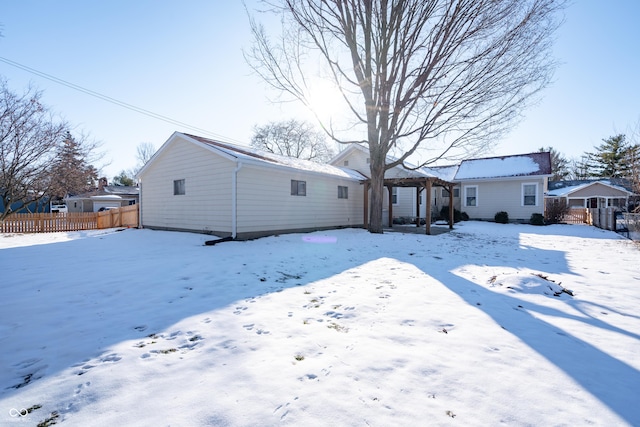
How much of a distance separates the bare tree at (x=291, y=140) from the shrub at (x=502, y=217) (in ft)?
73.5

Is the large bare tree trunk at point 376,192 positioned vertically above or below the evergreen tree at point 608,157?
below

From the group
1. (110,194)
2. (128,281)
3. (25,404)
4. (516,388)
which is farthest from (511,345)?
(110,194)

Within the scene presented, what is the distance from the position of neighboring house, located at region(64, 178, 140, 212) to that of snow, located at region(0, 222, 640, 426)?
30.9m

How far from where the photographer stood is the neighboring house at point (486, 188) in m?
19.2

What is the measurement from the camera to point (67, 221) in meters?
15.2

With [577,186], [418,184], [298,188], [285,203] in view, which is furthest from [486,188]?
[577,186]

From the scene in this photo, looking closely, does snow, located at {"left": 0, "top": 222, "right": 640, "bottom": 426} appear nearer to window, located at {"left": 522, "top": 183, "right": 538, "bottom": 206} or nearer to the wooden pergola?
the wooden pergola

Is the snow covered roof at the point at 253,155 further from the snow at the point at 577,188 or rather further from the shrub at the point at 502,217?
the snow at the point at 577,188

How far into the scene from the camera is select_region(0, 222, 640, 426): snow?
1.96 meters

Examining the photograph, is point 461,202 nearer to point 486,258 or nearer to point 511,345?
point 486,258

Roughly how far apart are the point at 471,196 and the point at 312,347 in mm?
22201

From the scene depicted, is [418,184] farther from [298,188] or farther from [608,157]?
[608,157]

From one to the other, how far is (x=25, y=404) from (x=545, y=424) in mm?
3428

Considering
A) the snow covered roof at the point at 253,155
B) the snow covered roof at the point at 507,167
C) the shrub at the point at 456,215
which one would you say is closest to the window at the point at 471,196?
the snow covered roof at the point at 507,167
